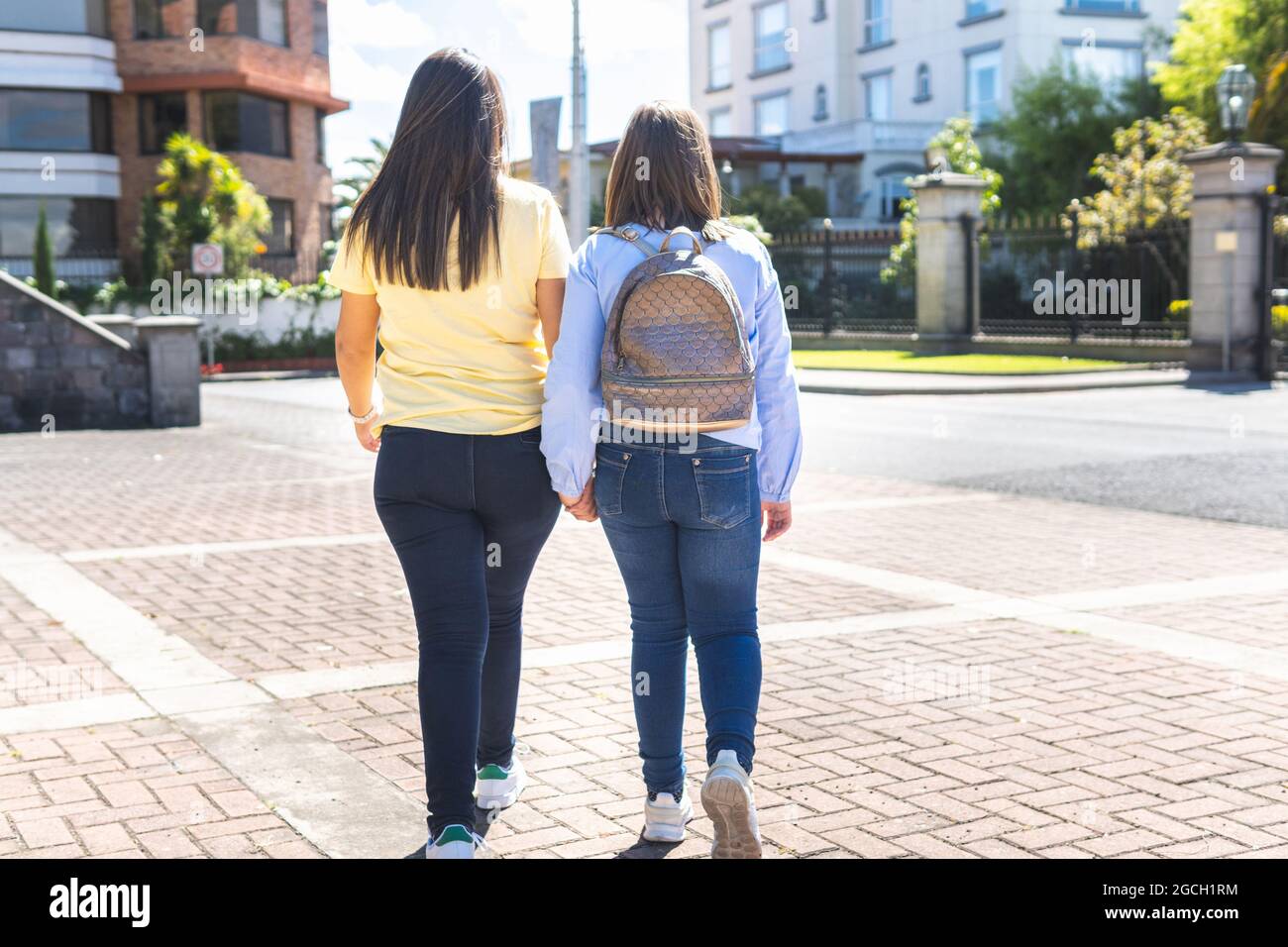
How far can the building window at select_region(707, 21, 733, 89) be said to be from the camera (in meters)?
58.8

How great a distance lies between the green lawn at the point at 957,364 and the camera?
22.7 meters

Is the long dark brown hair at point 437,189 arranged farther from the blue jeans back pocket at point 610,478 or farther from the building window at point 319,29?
the building window at point 319,29

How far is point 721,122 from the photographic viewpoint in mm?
60062

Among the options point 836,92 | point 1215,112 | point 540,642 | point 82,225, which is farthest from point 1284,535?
point 836,92

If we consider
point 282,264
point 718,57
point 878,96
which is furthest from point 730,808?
point 718,57

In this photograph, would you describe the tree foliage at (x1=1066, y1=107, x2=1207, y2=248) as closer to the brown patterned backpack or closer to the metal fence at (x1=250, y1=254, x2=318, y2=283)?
the metal fence at (x1=250, y1=254, x2=318, y2=283)

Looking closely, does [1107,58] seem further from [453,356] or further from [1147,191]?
[453,356]

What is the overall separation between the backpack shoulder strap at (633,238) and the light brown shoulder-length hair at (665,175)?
5cm

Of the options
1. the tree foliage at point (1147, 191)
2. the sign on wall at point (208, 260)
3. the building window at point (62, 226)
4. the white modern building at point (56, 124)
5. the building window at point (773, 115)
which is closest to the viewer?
the tree foliage at point (1147, 191)

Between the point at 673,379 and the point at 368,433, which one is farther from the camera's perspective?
the point at 368,433

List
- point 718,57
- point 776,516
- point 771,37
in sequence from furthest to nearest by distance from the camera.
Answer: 1. point 718,57
2. point 771,37
3. point 776,516

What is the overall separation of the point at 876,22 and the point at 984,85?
6.33 m

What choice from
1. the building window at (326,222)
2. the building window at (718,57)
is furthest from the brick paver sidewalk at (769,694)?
the building window at (718,57)
